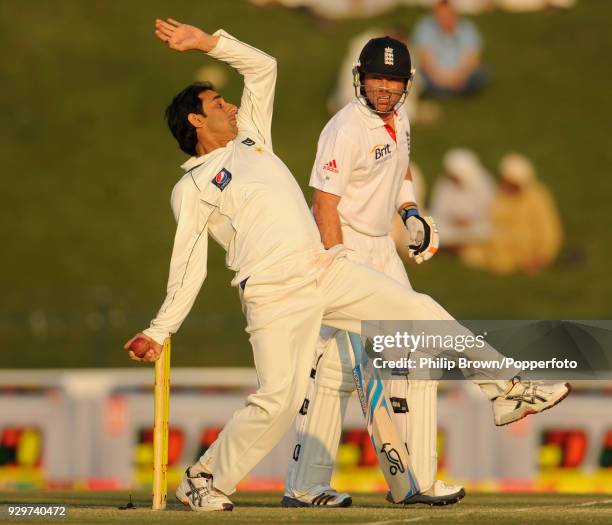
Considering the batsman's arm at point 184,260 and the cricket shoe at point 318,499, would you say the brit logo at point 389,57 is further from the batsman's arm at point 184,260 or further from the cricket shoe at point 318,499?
the cricket shoe at point 318,499

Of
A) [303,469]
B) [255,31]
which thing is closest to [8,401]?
[303,469]

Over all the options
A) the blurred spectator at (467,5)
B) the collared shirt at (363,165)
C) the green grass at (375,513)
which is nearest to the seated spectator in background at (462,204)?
the blurred spectator at (467,5)

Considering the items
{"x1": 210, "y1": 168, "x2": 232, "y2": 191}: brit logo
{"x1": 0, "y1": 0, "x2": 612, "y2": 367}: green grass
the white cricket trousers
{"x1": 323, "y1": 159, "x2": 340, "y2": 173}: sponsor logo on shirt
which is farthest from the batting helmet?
{"x1": 0, "y1": 0, "x2": 612, "y2": 367}: green grass

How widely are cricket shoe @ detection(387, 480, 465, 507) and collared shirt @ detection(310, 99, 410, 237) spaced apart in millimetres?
1392

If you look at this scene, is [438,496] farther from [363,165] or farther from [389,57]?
[389,57]

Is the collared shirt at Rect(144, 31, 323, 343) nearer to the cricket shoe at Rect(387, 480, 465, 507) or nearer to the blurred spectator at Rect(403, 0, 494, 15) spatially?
the cricket shoe at Rect(387, 480, 465, 507)

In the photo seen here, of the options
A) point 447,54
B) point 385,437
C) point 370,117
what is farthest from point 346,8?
point 385,437

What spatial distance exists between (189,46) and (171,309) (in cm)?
127

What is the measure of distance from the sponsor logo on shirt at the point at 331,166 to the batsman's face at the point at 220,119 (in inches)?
23.3

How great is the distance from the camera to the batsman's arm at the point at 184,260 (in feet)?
26.5

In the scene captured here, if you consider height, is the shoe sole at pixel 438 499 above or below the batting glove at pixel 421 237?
below

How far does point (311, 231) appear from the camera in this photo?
819 centimetres

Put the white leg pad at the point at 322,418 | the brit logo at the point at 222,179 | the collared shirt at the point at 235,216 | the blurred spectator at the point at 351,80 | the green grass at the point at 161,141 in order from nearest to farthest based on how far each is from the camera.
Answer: the collared shirt at the point at 235,216 → the brit logo at the point at 222,179 → the white leg pad at the point at 322,418 → the green grass at the point at 161,141 → the blurred spectator at the point at 351,80

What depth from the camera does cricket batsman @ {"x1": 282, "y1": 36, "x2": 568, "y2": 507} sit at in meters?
8.73
